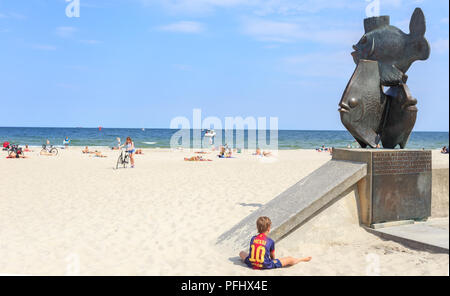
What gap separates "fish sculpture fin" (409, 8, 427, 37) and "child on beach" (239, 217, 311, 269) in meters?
3.91

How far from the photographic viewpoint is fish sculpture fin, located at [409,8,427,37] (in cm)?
608

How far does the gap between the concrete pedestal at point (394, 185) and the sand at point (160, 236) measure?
0.28 m

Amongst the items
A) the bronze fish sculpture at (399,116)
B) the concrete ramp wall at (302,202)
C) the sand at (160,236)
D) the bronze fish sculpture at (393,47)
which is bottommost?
the sand at (160,236)

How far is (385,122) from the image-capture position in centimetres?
649

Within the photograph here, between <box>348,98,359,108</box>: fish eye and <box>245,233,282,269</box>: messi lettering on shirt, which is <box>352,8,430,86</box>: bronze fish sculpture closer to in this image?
<box>348,98,359,108</box>: fish eye

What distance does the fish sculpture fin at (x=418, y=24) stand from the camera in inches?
239

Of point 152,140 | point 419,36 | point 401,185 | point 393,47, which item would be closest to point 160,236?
point 401,185

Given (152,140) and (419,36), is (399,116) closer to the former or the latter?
(419,36)

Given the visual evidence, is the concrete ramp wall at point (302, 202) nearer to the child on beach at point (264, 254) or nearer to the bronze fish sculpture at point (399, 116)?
the child on beach at point (264, 254)

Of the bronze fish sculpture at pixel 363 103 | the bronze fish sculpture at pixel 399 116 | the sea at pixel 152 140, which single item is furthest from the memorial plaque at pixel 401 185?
the sea at pixel 152 140

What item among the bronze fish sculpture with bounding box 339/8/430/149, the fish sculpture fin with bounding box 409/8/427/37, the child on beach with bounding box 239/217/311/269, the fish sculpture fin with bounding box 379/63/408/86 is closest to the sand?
the child on beach with bounding box 239/217/311/269

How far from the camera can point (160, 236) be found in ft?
20.6
